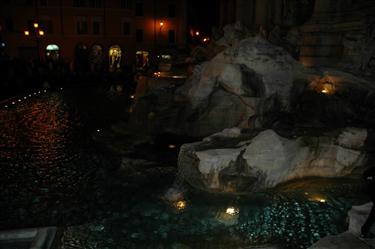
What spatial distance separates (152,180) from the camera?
34.5 ft

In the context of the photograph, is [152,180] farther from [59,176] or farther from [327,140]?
[327,140]

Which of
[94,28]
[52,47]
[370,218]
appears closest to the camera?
[370,218]

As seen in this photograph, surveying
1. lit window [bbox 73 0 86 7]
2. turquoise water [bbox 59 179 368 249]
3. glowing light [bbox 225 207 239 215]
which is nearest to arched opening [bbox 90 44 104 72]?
lit window [bbox 73 0 86 7]

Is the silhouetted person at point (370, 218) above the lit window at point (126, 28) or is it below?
below

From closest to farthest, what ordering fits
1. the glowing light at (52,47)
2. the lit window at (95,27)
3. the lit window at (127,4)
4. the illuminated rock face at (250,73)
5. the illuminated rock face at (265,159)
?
the illuminated rock face at (265,159) < the illuminated rock face at (250,73) < the glowing light at (52,47) < the lit window at (95,27) < the lit window at (127,4)

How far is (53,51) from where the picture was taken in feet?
153

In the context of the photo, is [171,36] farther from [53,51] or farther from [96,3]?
[53,51]

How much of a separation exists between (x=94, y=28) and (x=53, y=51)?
19.0 ft

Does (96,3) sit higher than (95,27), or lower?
higher

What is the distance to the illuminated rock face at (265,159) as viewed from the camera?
9.59 m

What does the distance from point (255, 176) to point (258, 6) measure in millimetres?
18008

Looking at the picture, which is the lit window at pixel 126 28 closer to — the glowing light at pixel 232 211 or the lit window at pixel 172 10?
the lit window at pixel 172 10

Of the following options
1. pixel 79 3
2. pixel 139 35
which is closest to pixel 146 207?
→ pixel 79 3

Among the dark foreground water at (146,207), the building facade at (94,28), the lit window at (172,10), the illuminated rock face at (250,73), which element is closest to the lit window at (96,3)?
the building facade at (94,28)
